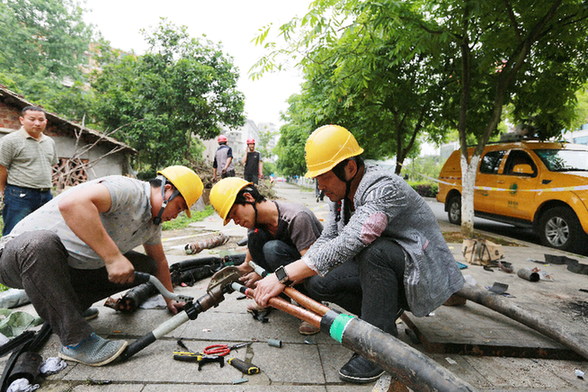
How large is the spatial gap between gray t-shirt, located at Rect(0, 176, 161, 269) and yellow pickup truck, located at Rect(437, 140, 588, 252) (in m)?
6.88

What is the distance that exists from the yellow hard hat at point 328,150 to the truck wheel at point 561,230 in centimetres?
598

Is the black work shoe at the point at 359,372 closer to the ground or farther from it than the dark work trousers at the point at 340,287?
closer to the ground

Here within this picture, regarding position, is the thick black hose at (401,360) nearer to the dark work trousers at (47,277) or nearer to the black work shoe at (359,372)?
the black work shoe at (359,372)

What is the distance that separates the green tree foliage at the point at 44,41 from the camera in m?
24.9

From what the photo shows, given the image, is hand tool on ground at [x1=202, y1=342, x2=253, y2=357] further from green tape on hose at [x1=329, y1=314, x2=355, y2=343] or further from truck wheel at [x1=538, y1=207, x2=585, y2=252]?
truck wheel at [x1=538, y1=207, x2=585, y2=252]

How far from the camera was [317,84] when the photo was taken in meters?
9.35

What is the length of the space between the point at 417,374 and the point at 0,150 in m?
5.17

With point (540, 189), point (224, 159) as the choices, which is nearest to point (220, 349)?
point (540, 189)

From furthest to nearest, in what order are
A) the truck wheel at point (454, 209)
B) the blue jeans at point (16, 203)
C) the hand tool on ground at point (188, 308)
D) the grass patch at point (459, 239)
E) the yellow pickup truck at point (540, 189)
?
the truck wheel at point (454, 209) < the grass patch at point (459, 239) < the yellow pickup truck at point (540, 189) < the blue jeans at point (16, 203) < the hand tool on ground at point (188, 308)

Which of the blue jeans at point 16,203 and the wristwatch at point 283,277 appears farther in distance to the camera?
the blue jeans at point 16,203

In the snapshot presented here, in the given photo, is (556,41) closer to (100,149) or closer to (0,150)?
(0,150)

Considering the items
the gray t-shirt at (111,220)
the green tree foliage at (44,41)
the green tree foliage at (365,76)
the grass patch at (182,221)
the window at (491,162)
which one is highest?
the green tree foliage at (44,41)

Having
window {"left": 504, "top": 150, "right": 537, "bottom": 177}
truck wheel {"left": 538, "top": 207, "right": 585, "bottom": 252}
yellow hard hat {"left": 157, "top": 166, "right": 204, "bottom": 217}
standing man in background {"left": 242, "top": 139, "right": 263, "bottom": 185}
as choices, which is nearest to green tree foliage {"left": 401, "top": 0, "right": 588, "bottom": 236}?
window {"left": 504, "top": 150, "right": 537, "bottom": 177}

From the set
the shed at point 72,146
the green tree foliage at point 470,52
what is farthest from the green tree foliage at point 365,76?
the shed at point 72,146
